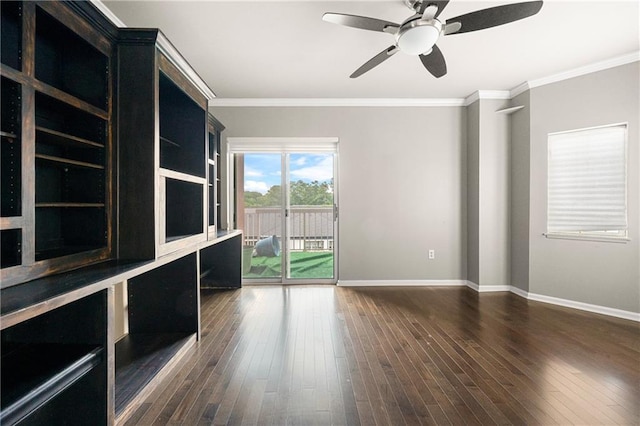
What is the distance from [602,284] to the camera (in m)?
3.08

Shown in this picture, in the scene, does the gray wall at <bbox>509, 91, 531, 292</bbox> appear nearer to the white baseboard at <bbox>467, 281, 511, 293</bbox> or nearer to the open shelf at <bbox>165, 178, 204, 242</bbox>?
the white baseboard at <bbox>467, 281, 511, 293</bbox>

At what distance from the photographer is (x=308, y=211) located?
4.19 meters

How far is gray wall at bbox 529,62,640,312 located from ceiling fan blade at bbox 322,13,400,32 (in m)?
2.63

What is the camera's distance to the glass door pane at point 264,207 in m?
4.18

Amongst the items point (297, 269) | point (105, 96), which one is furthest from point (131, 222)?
point (297, 269)

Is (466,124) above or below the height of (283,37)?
below

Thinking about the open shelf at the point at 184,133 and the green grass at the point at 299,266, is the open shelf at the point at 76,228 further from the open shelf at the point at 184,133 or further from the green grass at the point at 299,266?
the green grass at the point at 299,266

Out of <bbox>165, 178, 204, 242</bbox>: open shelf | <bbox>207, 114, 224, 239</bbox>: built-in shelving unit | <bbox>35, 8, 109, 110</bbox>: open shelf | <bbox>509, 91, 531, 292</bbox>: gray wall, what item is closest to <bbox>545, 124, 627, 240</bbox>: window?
<bbox>509, 91, 531, 292</bbox>: gray wall

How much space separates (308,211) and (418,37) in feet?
8.68

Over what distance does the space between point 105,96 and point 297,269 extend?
9.98ft

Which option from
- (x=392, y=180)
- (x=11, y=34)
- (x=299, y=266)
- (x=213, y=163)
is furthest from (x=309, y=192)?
(x=11, y=34)

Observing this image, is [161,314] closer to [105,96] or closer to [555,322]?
[105,96]

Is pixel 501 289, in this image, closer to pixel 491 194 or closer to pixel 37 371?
pixel 491 194

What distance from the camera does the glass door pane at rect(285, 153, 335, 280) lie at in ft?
13.7
